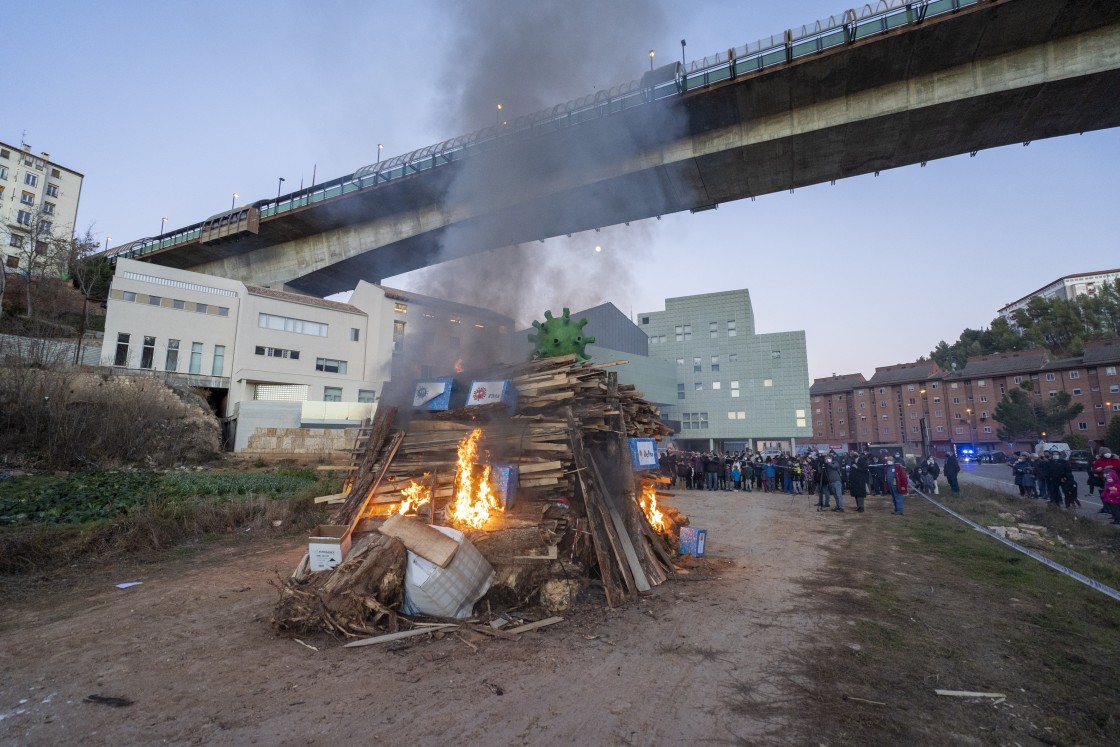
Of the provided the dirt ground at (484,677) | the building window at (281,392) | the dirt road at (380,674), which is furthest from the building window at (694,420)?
the dirt road at (380,674)

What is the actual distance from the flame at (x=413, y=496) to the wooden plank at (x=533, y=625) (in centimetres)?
262

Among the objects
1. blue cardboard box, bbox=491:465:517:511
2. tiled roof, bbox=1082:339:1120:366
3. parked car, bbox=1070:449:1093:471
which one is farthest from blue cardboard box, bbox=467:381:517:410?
tiled roof, bbox=1082:339:1120:366

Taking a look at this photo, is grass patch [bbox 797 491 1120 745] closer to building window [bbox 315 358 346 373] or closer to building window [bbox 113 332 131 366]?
building window [bbox 315 358 346 373]

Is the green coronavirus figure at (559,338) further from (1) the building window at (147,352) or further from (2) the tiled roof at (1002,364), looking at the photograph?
(2) the tiled roof at (1002,364)

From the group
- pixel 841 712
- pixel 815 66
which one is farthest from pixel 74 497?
pixel 815 66

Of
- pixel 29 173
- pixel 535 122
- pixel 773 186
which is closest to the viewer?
pixel 535 122

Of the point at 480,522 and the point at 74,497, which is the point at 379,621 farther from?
the point at 74,497

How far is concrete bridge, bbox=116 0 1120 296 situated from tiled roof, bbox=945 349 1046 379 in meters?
54.2

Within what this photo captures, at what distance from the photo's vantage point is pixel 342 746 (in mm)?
3133

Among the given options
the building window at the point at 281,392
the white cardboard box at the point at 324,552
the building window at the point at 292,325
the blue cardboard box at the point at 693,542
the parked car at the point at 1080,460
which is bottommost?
the blue cardboard box at the point at 693,542

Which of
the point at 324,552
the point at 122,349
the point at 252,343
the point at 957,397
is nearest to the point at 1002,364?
the point at 957,397

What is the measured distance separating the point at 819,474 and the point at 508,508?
1480 centimetres

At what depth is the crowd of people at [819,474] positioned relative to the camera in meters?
15.1

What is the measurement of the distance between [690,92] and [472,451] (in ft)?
49.6
